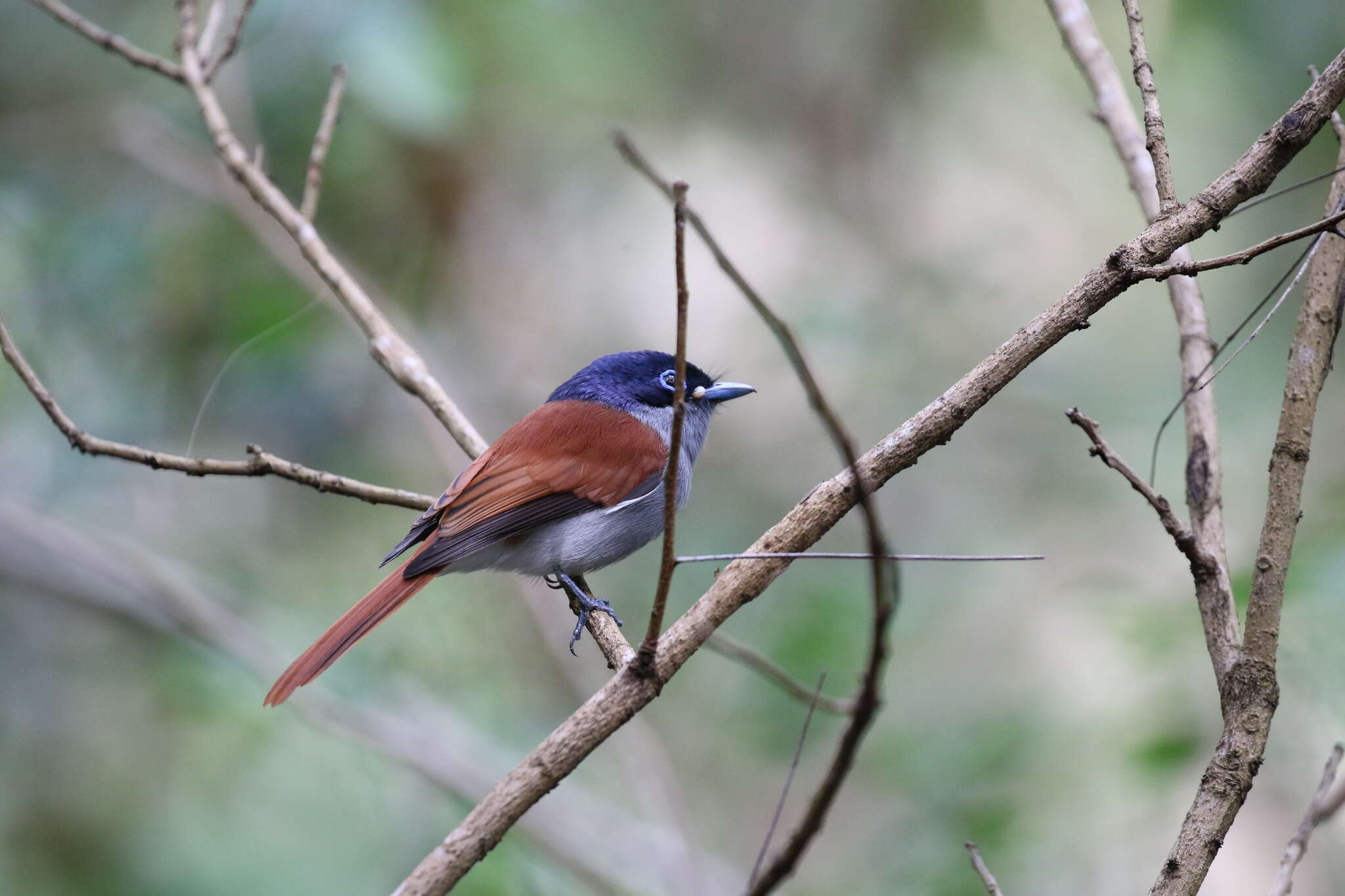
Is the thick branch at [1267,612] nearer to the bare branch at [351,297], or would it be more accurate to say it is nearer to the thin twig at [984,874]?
the thin twig at [984,874]

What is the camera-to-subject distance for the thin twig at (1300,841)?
56.9 inches

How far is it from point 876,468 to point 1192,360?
2.76 ft

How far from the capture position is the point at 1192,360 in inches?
79.4

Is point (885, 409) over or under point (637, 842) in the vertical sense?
over

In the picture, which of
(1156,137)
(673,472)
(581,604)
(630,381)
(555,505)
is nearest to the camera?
(673,472)

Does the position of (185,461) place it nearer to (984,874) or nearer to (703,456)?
(984,874)

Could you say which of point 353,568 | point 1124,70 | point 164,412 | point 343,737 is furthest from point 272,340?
point 1124,70

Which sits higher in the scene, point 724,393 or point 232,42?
point 724,393

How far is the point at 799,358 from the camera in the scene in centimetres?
104

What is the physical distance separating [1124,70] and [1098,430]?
453cm

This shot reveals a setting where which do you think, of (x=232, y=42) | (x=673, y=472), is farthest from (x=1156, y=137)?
(x=232, y=42)

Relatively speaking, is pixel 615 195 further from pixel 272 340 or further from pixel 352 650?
pixel 352 650

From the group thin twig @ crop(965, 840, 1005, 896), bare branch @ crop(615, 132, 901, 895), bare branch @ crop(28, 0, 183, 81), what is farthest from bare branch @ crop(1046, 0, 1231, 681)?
bare branch @ crop(28, 0, 183, 81)

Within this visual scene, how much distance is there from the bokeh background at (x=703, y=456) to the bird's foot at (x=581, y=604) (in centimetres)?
74
